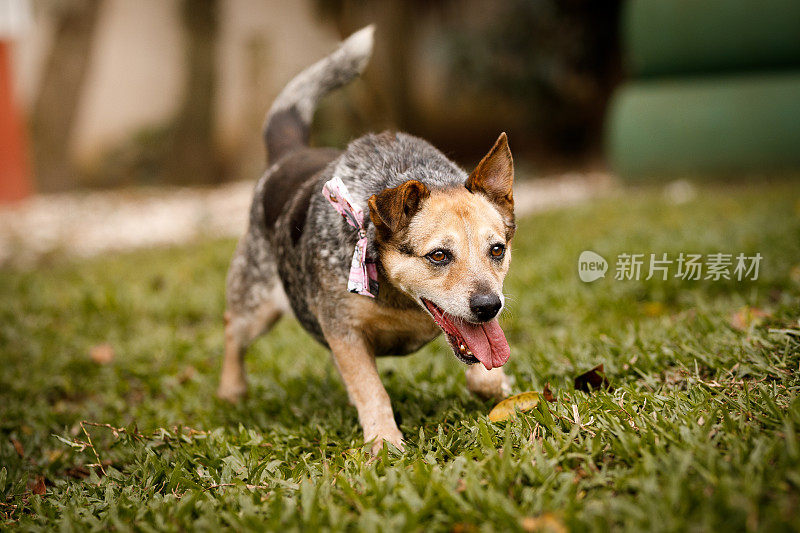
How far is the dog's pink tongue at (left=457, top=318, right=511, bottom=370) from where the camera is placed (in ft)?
9.32

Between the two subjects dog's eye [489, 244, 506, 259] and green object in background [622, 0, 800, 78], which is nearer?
dog's eye [489, 244, 506, 259]

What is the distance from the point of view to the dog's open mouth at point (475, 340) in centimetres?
285

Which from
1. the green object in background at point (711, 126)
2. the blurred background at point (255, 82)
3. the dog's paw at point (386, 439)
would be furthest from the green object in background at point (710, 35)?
the dog's paw at point (386, 439)

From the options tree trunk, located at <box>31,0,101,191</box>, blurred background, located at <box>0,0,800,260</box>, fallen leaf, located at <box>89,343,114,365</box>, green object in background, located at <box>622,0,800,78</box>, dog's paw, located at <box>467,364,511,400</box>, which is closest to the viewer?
dog's paw, located at <box>467,364,511,400</box>

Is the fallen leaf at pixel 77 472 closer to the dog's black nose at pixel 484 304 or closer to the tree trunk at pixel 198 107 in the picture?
the dog's black nose at pixel 484 304

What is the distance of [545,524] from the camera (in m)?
2.14

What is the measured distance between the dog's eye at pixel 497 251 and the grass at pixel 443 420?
0.55 metres

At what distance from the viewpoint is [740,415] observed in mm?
2594

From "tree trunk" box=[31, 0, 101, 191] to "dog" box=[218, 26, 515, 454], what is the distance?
35.7 ft

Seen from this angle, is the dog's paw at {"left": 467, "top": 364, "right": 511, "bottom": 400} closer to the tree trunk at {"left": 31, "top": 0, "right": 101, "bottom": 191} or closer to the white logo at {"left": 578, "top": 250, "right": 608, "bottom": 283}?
the white logo at {"left": 578, "top": 250, "right": 608, "bottom": 283}

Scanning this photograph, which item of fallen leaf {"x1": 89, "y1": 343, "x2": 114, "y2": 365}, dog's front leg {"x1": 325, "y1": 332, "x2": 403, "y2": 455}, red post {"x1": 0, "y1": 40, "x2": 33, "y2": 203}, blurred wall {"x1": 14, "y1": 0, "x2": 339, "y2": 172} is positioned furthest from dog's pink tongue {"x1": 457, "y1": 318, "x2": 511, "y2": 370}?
red post {"x1": 0, "y1": 40, "x2": 33, "y2": 203}

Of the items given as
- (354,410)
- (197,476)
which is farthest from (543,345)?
(197,476)

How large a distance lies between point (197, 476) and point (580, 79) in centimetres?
1345

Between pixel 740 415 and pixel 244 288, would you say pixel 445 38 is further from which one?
pixel 740 415
